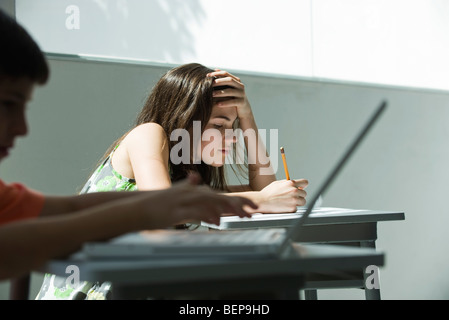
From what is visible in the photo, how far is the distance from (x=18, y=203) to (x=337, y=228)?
0.82 metres

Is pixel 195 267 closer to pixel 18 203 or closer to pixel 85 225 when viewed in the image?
pixel 85 225

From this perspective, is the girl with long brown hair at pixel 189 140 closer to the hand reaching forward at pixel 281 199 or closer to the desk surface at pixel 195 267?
the hand reaching forward at pixel 281 199

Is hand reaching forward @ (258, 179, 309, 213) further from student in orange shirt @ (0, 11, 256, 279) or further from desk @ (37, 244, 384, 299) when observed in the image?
desk @ (37, 244, 384, 299)

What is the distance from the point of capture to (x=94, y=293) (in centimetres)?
138

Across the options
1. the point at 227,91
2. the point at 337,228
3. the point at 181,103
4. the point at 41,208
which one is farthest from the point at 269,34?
the point at 41,208

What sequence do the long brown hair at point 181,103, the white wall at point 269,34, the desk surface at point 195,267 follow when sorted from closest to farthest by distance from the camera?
1. the desk surface at point 195,267
2. the long brown hair at point 181,103
3. the white wall at point 269,34

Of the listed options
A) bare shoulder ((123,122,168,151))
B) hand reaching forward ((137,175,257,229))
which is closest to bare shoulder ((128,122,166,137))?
bare shoulder ((123,122,168,151))

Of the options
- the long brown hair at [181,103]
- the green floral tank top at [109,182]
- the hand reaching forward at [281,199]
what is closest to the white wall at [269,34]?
Result: the long brown hair at [181,103]

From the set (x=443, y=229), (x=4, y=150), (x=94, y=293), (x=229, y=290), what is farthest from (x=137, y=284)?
(x=443, y=229)

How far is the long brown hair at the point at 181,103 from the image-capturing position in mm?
1769

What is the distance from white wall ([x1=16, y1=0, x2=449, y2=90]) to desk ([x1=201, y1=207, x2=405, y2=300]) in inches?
48.2

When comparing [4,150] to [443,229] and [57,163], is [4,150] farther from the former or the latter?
[443,229]

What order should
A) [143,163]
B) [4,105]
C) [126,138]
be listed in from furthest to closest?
[126,138]
[143,163]
[4,105]

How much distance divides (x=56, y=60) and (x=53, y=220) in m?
1.77
